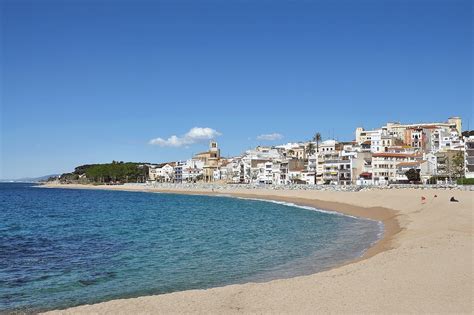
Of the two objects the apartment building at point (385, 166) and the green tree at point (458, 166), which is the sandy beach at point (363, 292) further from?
the apartment building at point (385, 166)

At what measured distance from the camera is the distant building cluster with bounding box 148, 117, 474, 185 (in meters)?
94.0

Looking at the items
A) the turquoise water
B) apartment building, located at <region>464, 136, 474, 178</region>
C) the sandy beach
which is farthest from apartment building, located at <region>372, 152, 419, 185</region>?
the sandy beach

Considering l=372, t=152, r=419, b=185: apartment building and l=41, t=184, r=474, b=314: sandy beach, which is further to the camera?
l=372, t=152, r=419, b=185: apartment building

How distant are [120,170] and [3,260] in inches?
7031

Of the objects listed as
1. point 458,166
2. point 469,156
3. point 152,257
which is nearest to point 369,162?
point 458,166

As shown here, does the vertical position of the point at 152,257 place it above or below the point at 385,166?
below

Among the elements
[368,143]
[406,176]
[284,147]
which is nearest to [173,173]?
[284,147]

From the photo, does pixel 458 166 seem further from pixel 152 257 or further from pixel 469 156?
pixel 152 257

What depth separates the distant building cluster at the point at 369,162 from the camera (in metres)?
94.0

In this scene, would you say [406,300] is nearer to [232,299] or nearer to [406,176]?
[232,299]

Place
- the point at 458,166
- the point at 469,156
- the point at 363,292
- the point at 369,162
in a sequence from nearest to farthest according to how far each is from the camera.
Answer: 1. the point at 363,292
2. the point at 469,156
3. the point at 458,166
4. the point at 369,162

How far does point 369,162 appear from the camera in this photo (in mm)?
106625

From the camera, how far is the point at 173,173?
650 feet

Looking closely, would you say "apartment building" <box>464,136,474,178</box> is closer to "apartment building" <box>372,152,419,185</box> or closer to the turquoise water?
"apartment building" <box>372,152,419,185</box>
